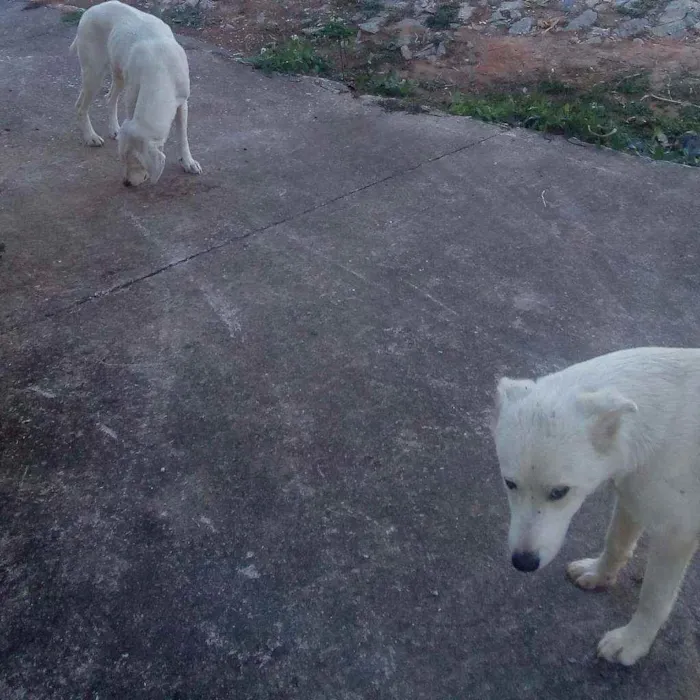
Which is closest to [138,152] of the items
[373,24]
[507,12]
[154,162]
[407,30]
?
[154,162]

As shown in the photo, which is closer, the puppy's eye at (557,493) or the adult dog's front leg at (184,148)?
the puppy's eye at (557,493)

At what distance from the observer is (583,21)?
30.2 feet

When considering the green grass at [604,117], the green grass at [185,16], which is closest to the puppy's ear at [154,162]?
the green grass at [604,117]

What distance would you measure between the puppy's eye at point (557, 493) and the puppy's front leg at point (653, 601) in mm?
372

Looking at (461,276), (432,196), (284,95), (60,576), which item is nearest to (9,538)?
(60,576)

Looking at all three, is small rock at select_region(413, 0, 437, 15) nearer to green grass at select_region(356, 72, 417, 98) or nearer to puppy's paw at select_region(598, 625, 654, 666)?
green grass at select_region(356, 72, 417, 98)

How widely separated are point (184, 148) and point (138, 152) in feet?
2.06

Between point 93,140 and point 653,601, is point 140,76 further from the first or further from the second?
point 653,601

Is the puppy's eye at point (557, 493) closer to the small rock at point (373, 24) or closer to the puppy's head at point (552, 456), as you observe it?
the puppy's head at point (552, 456)

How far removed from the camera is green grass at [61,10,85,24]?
9.76 meters

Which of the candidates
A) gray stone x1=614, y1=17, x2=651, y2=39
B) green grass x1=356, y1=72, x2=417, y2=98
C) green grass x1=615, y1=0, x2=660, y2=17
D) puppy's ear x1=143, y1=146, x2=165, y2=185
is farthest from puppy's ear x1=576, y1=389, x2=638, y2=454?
green grass x1=615, y1=0, x2=660, y2=17

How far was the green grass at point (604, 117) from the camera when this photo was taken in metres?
6.54

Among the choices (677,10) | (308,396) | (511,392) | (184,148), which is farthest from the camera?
(677,10)

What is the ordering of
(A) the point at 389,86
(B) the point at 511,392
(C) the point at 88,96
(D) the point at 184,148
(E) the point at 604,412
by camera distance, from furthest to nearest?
(A) the point at 389,86
(C) the point at 88,96
(D) the point at 184,148
(B) the point at 511,392
(E) the point at 604,412
